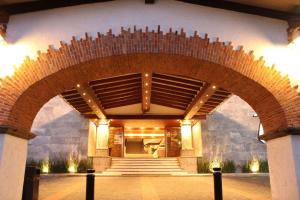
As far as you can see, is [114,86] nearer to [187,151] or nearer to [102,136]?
[102,136]

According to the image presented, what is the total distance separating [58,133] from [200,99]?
7.64 metres

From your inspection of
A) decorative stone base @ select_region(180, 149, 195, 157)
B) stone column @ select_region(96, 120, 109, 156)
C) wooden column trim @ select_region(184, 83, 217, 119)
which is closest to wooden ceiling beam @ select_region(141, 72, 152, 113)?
wooden column trim @ select_region(184, 83, 217, 119)

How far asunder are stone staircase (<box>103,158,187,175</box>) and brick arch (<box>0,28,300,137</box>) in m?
9.27

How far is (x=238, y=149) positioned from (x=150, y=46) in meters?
11.8

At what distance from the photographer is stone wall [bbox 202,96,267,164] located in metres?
15.2

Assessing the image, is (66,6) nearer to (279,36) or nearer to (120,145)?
(279,36)

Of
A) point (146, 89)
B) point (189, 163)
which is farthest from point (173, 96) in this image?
point (189, 163)

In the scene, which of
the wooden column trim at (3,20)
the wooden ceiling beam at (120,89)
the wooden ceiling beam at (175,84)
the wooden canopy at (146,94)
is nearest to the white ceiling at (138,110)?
the wooden canopy at (146,94)

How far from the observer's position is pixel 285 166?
4.91 m

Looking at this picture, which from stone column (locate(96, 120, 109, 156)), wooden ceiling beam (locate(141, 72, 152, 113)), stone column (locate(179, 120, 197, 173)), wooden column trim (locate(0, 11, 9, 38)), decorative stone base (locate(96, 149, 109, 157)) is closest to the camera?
wooden column trim (locate(0, 11, 9, 38))

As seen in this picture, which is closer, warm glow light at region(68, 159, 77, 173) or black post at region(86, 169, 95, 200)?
black post at region(86, 169, 95, 200)

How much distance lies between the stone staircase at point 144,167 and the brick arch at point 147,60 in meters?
9.27

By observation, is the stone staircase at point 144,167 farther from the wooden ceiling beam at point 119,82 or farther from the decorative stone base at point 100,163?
the wooden ceiling beam at point 119,82

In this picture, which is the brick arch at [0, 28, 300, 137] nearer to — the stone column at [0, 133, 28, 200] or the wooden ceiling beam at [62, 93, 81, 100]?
the stone column at [0, 133, 28, 200]
